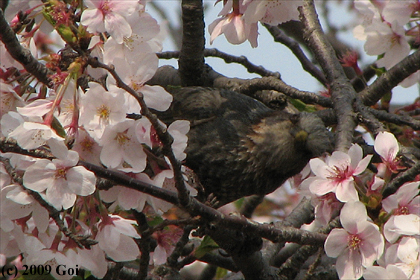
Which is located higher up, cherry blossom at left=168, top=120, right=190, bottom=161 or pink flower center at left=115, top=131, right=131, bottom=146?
pink flower center at left=115, top=131, right=131, bottom=146

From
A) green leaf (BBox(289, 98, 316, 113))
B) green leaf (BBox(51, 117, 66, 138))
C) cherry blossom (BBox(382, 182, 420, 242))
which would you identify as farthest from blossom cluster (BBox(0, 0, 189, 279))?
green leaf (BBox(289, 98, 316, 113))

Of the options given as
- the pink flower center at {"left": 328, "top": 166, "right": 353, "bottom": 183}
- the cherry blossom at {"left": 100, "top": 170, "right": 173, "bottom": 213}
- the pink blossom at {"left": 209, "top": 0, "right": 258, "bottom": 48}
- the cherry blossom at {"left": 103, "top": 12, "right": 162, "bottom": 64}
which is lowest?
the cherry blossom at {"left": 100, "top": 170, "right": 173, "bottom": 213}

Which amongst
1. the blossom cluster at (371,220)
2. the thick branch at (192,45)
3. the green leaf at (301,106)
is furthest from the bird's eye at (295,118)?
the blossom cluster at (371,220)

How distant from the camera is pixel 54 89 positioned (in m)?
1.78

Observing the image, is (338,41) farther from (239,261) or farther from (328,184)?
(328,184)

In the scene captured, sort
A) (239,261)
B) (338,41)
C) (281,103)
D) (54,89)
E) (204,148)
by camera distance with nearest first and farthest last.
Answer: (54,89) → (239,261) → (204,148) → (281,103) → (338,41)

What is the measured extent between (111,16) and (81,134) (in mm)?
404

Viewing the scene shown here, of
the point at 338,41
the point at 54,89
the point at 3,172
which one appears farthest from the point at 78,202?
the point at 338,41

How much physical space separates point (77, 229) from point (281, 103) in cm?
182

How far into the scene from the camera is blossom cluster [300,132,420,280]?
5.94 ft

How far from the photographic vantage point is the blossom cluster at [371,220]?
1.81m

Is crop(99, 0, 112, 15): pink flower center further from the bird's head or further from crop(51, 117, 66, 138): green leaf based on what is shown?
the bird's head

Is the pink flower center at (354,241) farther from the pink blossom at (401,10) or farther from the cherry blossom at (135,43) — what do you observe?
the pink blossom at (401,10)

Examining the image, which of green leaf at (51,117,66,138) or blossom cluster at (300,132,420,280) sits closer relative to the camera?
green leaf at (51,117,66,138)
